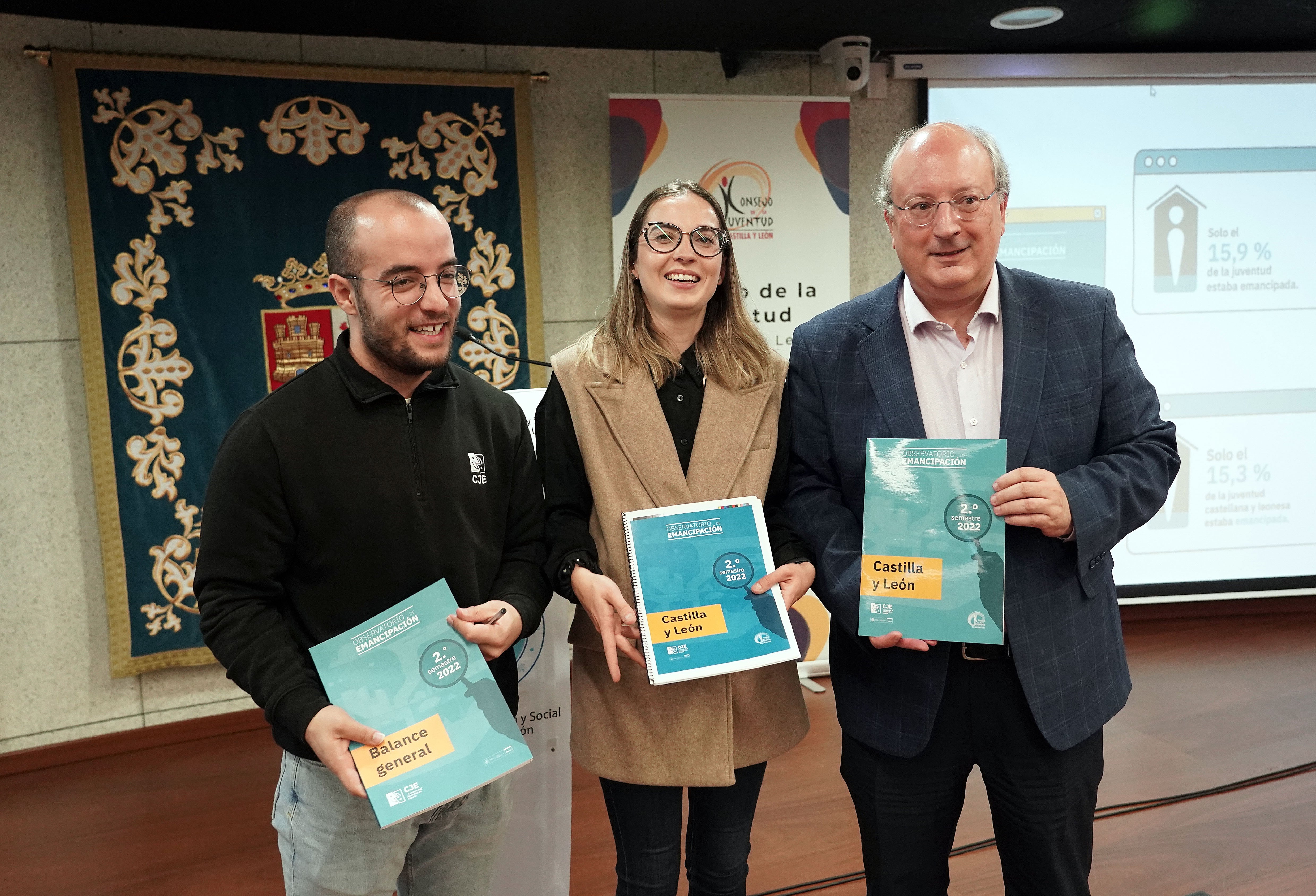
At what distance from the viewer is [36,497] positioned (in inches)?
139

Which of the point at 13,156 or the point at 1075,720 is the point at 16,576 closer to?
the point at 13,156

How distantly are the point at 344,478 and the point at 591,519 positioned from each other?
1.66ft

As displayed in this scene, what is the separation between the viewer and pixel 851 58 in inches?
156

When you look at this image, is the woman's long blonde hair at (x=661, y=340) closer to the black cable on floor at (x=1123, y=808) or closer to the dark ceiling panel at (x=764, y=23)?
the black cable on floor at (x=1123, y=808)

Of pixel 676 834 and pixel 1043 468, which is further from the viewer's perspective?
pixel 676 834

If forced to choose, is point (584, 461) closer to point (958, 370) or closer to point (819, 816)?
point (958, 370)

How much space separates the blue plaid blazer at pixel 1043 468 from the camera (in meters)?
1.59

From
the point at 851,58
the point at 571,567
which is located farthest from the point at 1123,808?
the point at 851,58

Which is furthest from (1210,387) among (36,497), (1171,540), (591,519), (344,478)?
(36,497)

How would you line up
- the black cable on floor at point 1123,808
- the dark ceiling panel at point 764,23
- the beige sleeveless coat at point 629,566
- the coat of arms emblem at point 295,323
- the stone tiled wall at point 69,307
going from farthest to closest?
the coat of arms emblem at point 295,323
the stone tiled wall at point 69,307
the dark ceiling panel at point 764,23
the black cable on floor at point 1123,808
the beige sleeveless coat at point 629,566

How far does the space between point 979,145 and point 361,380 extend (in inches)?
45.0

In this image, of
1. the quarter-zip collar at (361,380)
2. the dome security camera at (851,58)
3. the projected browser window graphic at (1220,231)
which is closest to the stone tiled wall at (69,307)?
the dome security camera at (851,58)

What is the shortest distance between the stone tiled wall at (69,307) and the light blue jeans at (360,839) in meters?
2.56

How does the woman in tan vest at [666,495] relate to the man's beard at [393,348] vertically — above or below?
below
